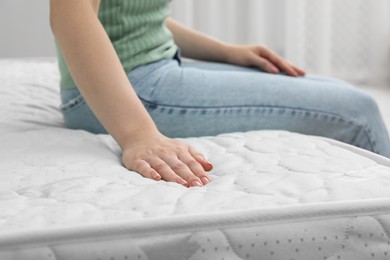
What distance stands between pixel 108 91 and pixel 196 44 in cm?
53

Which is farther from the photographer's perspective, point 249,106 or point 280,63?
point 280,63

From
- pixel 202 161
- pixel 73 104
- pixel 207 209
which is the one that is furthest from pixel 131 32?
pixel 207 209

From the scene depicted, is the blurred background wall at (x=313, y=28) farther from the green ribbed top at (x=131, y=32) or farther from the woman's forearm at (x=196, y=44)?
the green ribbed top at (x=131, y=32)

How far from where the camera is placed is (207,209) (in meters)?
0.61

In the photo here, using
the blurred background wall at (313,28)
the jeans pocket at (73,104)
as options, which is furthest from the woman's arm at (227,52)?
the blurred background wall at (313,28)

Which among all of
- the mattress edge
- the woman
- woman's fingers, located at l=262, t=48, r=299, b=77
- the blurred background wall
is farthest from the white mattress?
the blurred background wall

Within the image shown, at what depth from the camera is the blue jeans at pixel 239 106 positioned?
3.45ft

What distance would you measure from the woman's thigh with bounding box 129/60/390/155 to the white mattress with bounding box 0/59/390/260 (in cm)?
22

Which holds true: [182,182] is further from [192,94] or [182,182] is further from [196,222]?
[192,94]

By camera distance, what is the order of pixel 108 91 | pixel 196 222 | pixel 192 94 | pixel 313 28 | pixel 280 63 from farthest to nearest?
pixel 313 28
pixel 280 63
pixel 192 94
pixel 108 91
pixel 196 222

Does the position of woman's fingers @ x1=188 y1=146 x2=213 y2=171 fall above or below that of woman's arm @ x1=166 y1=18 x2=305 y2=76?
above

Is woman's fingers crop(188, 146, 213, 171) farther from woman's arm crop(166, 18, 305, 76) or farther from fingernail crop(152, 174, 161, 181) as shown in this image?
woman's arm crop(166, 18, 305, 76)

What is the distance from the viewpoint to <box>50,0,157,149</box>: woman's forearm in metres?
0.89

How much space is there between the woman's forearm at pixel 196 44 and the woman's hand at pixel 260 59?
29 millimetres
